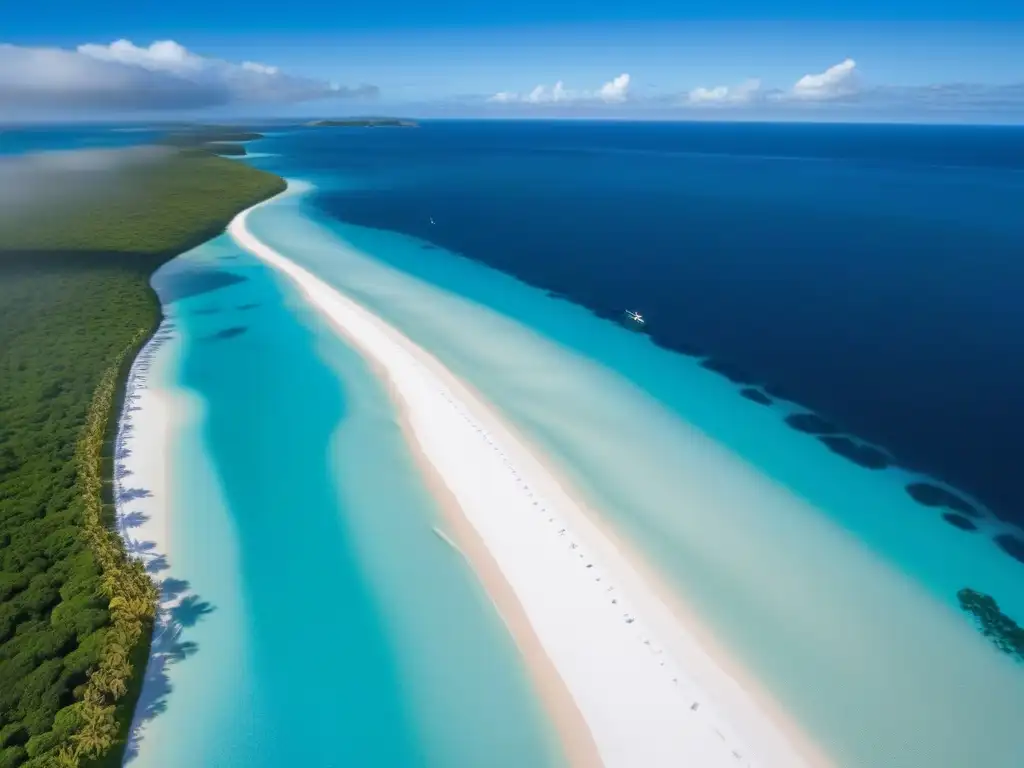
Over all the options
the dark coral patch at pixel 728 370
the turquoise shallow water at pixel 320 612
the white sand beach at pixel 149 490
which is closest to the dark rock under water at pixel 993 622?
the turquoise shallow water at pixel 320 612

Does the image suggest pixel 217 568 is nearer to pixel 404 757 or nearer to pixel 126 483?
pixel 126 483

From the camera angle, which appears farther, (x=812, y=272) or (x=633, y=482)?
(x=812, y=272)

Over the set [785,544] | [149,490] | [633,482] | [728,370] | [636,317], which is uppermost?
[149,490]

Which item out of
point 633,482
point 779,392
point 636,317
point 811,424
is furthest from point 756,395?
point 636,317

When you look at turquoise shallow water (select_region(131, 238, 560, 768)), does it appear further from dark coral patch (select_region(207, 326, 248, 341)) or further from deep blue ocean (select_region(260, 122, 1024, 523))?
deep blue ocean (select_region(260, 122, 1024, 523))

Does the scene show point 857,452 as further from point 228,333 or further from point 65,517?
point 228,333

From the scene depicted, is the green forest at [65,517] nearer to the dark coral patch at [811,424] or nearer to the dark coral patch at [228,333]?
the dark coral patch at [228,333]

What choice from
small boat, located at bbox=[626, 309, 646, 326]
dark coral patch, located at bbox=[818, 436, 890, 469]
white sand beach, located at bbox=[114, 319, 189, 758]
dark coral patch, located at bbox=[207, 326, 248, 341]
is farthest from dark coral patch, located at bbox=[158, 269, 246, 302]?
dark coral patch, located at bbox=[818, 436, 890, 469]
